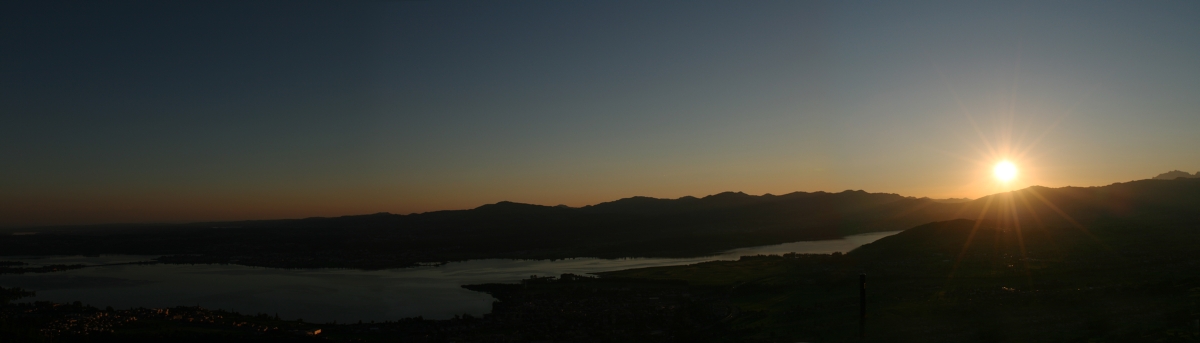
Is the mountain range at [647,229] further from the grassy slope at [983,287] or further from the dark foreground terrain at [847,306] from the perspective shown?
the dark foreground terrain at [847,306]

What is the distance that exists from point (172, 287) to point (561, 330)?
4834 centimetres

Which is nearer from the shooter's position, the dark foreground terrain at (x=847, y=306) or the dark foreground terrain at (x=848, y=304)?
the dark foreground terrain at (x=847, y=306)

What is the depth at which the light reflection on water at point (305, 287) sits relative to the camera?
4588cm

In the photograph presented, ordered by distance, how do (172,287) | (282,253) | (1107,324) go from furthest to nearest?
(282,253), (172,287), (1107,324)

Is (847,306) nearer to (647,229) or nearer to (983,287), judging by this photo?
(983,287)

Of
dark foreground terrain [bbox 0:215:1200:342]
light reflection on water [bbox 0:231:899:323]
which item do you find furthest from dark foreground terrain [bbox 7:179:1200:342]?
light reflection on water [bbox 0:231:899:323]

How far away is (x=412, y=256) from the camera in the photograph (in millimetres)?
104250

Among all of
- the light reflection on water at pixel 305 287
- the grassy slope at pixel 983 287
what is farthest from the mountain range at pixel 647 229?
the grassy slope at pixel 983 287

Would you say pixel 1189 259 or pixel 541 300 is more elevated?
pixel 1189 259

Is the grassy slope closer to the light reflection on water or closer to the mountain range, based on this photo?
the light reflection on water

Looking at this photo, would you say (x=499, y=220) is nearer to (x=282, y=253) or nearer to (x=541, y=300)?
(x=282, y=253)

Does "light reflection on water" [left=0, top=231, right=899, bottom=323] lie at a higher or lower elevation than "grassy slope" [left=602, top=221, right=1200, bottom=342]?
lower

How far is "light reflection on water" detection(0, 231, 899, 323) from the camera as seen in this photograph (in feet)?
151

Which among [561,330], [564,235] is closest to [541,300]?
[561,330]
